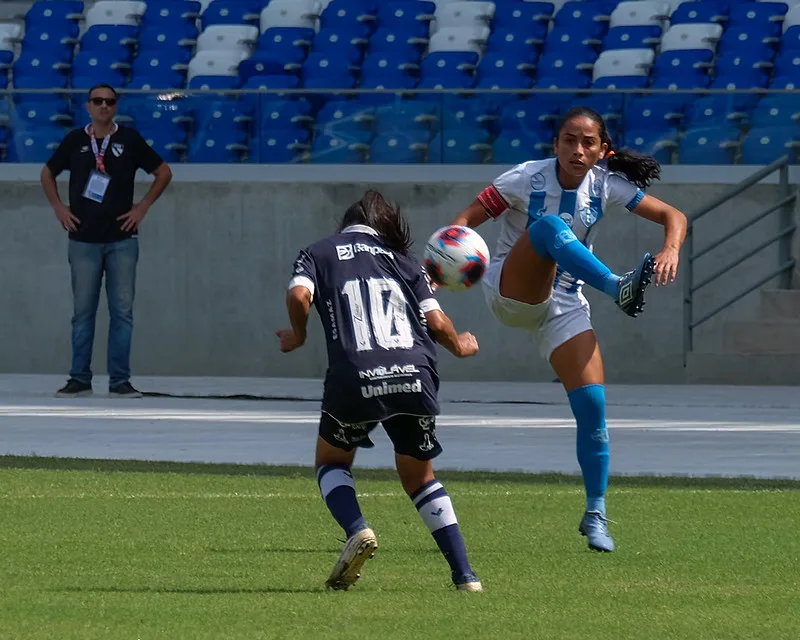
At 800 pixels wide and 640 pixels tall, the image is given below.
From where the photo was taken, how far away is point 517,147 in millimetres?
17500

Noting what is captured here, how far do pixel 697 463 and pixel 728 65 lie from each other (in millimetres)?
10733

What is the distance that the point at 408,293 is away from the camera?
6059mm

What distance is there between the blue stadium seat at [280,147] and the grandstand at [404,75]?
20 mm

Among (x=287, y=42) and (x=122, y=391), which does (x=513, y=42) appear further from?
(x=122, y=391)

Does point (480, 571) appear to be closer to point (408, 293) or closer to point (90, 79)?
point (408, 293)

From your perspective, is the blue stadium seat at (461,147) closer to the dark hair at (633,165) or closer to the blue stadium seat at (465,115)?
the blue stadium seat at (465,115)

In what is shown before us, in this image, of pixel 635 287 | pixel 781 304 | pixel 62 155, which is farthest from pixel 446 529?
pixel 781 304

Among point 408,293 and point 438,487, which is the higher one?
point 408,293

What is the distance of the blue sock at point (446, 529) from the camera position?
5938mm

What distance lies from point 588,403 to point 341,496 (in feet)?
5.70

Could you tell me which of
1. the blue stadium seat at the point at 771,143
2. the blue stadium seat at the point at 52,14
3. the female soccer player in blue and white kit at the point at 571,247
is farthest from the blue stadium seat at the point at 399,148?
the female soccer player in blue and white kit at the point at 571,247

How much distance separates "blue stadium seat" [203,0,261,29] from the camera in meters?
24.1

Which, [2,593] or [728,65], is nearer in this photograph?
[2,593]

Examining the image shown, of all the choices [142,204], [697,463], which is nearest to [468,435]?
[697,463]
